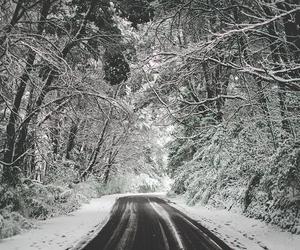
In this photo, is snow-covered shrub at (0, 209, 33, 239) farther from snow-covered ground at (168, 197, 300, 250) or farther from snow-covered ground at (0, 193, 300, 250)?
snow-covered ground at (168, 197, 300, 250)

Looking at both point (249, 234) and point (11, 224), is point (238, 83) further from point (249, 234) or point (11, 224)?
point (11, 224)

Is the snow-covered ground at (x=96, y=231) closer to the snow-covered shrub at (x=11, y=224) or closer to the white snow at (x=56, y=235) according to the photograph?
the white snow at (x=56, y=235)

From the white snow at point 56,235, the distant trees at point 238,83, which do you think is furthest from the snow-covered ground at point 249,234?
the white snow at point 56,235

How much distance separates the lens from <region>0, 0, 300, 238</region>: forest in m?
9.80

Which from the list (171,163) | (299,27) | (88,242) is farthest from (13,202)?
(171,163)

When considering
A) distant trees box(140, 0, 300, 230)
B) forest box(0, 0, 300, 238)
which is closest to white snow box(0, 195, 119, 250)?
forest box(0, 0, 300, 238)

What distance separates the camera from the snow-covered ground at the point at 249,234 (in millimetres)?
9336

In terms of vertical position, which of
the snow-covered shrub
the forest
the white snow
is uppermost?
the forest

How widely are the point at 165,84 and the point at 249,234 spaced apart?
208 inches

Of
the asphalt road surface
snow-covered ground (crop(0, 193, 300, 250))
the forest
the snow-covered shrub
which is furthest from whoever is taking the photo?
the snow-covered shrub

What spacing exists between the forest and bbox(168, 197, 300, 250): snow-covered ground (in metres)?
0.40

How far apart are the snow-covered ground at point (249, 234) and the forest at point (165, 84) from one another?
40 centimetres

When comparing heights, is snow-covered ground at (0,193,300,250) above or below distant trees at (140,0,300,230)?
below

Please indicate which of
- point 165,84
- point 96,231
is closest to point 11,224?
point 96,231
